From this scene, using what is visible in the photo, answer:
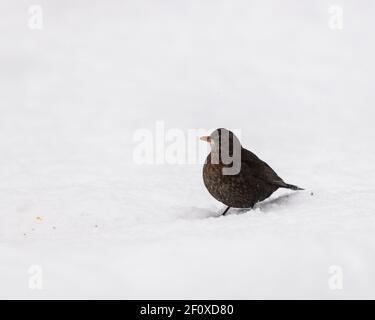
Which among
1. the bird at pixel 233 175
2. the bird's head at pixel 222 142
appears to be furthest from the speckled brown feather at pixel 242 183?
the bird's head at pixel 222 142

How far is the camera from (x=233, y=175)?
6.76 m

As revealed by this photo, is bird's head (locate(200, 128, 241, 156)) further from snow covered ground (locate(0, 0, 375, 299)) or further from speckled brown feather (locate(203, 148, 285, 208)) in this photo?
snow covered ground (locate(0, 0, 375, 299))

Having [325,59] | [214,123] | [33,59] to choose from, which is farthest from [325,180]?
[33,59]

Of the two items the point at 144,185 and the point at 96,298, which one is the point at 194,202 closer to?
the point at 144,185

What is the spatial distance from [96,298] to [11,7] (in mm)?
14855

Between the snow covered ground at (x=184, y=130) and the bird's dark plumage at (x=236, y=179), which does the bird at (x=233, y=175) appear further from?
the snow covered ground at (x=184, y=130)

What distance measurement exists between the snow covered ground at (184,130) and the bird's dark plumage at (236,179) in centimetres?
20

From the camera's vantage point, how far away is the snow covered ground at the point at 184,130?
4.80 meters

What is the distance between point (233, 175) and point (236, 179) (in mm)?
49

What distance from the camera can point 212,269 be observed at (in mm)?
4789

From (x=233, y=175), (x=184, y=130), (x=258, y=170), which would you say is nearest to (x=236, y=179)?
(x=233, y=175)
